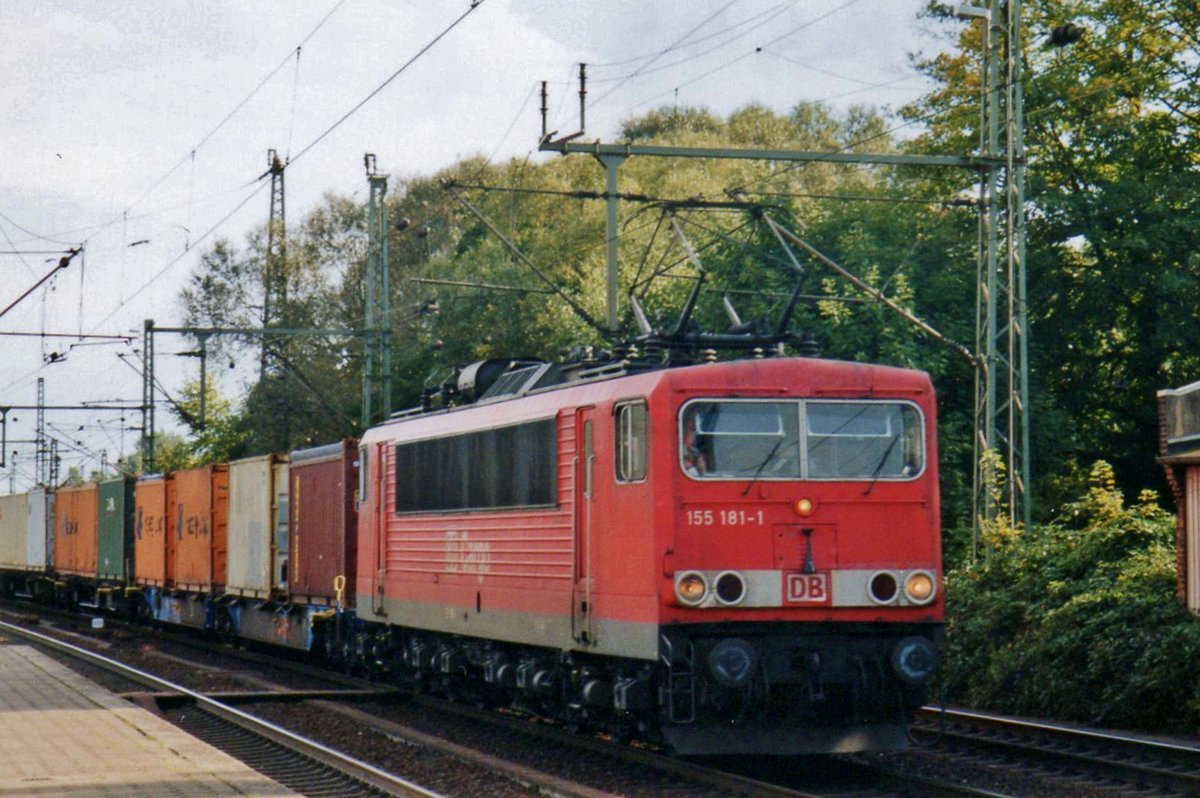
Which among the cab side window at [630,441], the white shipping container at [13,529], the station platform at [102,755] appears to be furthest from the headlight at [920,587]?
the white shipping container at [13,529]

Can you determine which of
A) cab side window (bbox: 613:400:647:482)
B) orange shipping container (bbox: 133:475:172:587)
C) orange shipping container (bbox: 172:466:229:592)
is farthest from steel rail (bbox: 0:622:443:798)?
orange shipping container (bbox: 133:475:172:587)

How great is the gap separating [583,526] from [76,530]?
107ft

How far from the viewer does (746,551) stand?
43.7ft

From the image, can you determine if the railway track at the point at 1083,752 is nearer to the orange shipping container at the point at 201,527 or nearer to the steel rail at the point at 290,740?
the steel rail at the point at 290,740

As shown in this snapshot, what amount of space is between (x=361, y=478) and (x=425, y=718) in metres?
3.46

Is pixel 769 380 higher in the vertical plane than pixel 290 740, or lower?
higher

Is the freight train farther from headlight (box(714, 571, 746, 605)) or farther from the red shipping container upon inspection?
the red shipping container

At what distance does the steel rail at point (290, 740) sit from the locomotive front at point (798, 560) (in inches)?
81.4

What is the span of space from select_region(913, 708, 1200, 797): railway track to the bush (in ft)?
3.43

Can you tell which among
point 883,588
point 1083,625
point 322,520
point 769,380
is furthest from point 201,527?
point 883,588

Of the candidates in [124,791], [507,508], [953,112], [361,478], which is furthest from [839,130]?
[124,791]

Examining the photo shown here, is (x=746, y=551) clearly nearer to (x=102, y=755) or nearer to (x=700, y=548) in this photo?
(x=700, y=548)

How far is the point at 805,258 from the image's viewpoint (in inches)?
1335

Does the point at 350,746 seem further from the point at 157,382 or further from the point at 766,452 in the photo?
the point at 157,382
